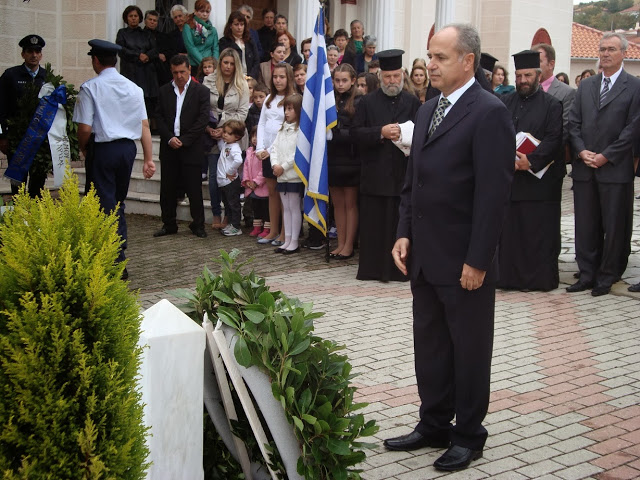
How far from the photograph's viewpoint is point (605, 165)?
8.25 m

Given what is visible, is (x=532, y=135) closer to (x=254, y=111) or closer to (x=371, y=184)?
(x=371, y=184)

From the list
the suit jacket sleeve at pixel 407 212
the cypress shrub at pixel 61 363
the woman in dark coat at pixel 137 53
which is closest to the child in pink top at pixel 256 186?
the woman in dark coat at pixel 137 53

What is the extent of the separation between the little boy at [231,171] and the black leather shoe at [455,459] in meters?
6.92

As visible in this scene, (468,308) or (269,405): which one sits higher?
(468,308)

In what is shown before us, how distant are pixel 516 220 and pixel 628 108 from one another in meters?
1.37

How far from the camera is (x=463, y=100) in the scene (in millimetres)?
4379

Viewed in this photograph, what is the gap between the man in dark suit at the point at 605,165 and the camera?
8195mm

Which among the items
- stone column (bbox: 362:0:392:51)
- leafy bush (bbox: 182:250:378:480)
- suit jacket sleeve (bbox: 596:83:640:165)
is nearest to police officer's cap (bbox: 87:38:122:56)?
suit jacket sleeve (bbox: 596:83:640:165)

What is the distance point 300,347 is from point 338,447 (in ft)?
1.37

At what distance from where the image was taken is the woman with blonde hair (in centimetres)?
1132

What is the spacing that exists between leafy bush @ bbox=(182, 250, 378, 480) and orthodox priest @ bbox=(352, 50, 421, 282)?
4953 millimetres

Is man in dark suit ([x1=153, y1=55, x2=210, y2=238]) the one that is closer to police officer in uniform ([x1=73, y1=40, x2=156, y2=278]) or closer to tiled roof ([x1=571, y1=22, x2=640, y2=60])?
police officer in uniform ([x1=73, y1=40, x2=156, y2=278])

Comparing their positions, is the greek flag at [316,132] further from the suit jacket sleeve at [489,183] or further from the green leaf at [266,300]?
the green leaf at [266,300]

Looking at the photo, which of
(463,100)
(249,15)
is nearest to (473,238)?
(463,100)
